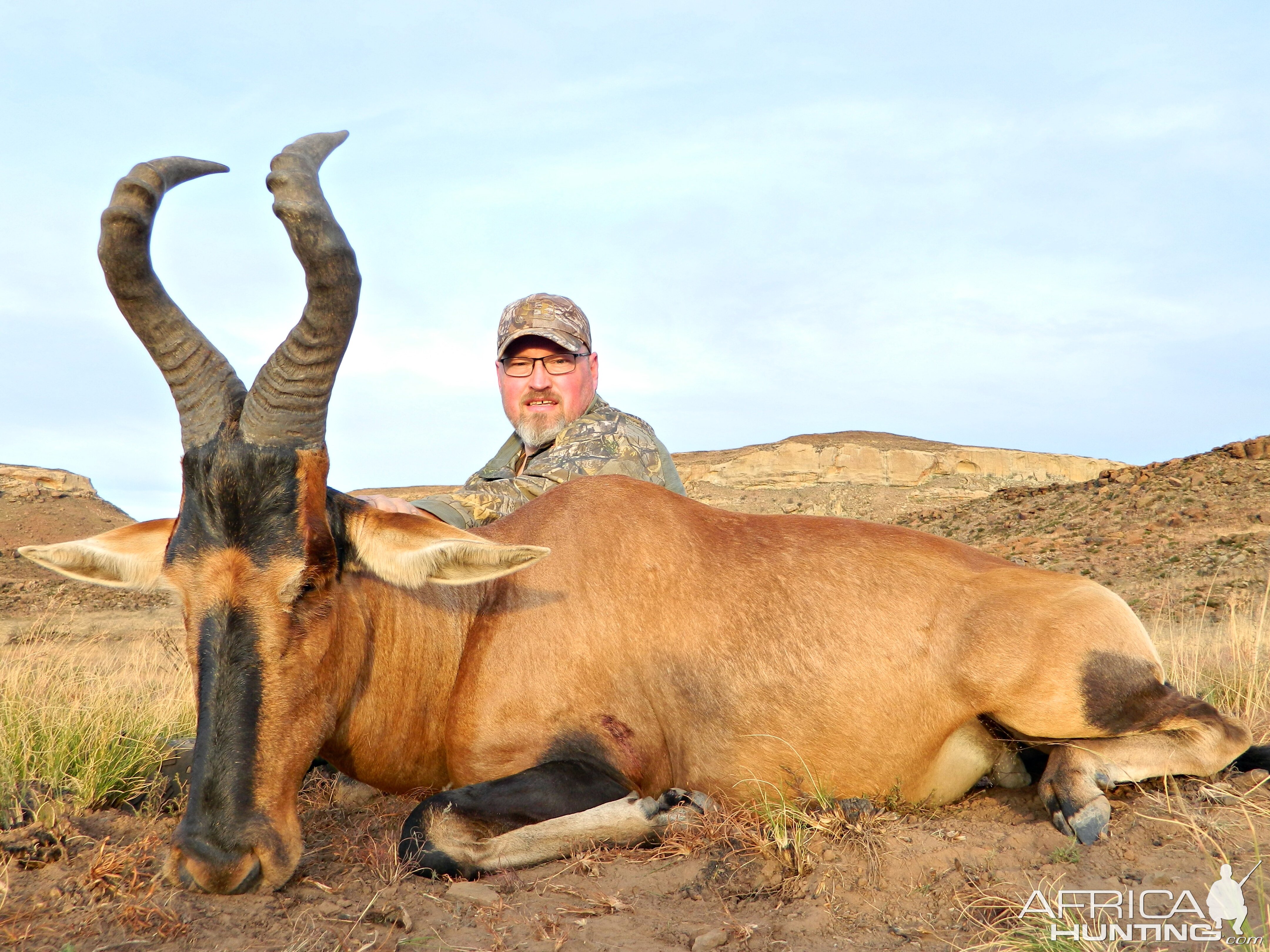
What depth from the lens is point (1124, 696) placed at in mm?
4848

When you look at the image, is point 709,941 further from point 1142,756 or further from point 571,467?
point 571,467

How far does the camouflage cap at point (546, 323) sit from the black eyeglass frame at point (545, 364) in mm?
57

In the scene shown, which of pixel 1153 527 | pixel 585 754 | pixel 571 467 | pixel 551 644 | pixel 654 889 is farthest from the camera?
pixel 1153 527

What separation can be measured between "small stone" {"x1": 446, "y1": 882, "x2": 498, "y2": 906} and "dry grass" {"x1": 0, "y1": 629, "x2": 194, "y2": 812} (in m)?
2.08

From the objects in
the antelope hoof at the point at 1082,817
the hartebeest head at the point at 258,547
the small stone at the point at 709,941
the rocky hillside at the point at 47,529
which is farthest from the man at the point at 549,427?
the rocky hillside at the point at 47,529

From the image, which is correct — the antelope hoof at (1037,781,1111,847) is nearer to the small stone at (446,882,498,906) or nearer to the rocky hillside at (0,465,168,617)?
the small stone at (446,882,498,906)

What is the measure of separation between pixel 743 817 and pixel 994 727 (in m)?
1.37

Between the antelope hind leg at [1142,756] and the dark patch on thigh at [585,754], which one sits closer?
the dark patch on thigh at [585,754]

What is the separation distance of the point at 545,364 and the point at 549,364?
0.03m

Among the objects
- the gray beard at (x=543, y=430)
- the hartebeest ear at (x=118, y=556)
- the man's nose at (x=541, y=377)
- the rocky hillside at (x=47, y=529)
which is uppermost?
the man's nose at (x=541, y=377)

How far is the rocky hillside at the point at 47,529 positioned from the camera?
25.4 m

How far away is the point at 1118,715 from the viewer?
15.9 feet

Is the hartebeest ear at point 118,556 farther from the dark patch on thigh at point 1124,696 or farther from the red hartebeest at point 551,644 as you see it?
the dark patch on thigh at point 1124,696

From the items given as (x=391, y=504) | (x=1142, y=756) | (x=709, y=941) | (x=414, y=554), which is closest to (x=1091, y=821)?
(x=1142, y=756)
